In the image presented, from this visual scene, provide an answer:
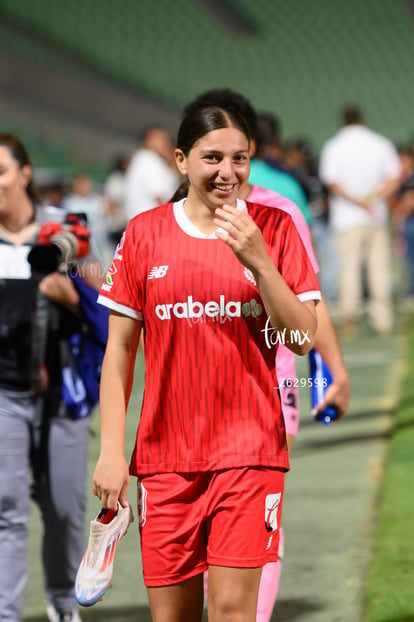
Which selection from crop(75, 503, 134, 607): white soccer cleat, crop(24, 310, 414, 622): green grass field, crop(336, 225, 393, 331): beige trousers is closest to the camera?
crop(75, 503, 134, 607): white soccer cleat

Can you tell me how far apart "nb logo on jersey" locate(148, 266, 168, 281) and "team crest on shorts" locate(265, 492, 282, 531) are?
62 cm

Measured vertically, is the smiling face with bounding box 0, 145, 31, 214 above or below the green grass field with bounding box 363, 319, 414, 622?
above

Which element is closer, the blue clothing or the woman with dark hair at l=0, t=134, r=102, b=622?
the woman with dark hair at l=0, t=134, r=102, b=622

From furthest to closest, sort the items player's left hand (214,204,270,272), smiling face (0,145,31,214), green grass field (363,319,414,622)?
green grass field (363,319,414,622) < smiling face (0,145,31,214) < player's left hand (214,204,270,272)

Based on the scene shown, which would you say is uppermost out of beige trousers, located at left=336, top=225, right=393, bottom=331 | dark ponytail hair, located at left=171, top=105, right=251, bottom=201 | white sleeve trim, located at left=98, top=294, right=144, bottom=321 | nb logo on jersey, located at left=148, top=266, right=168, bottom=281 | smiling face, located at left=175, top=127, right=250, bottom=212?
beige trousers, located at left=336, top=225, right=393, bottom=331

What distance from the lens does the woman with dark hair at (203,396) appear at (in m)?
2.91

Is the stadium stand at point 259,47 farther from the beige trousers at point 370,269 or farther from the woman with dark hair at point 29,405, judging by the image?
the woman with dark hair at point 29,405

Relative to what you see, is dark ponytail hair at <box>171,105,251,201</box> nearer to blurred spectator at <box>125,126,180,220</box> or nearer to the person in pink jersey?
the person in pink jersey

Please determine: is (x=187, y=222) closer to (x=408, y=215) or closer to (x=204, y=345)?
(x=204, y=345)

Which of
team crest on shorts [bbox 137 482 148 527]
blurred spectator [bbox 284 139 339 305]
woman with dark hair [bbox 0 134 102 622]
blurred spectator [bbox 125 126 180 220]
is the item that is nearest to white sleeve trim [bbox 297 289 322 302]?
team crest on shorts [bbox 137 482 148 527]

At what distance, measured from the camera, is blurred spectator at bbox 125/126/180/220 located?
37.6 feet

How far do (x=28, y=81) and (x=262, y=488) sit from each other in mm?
30077

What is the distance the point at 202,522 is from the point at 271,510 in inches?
7.3

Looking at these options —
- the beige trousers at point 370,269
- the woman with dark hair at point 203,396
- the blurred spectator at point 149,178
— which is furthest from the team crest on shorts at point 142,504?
the beige trousers at point 370,269
